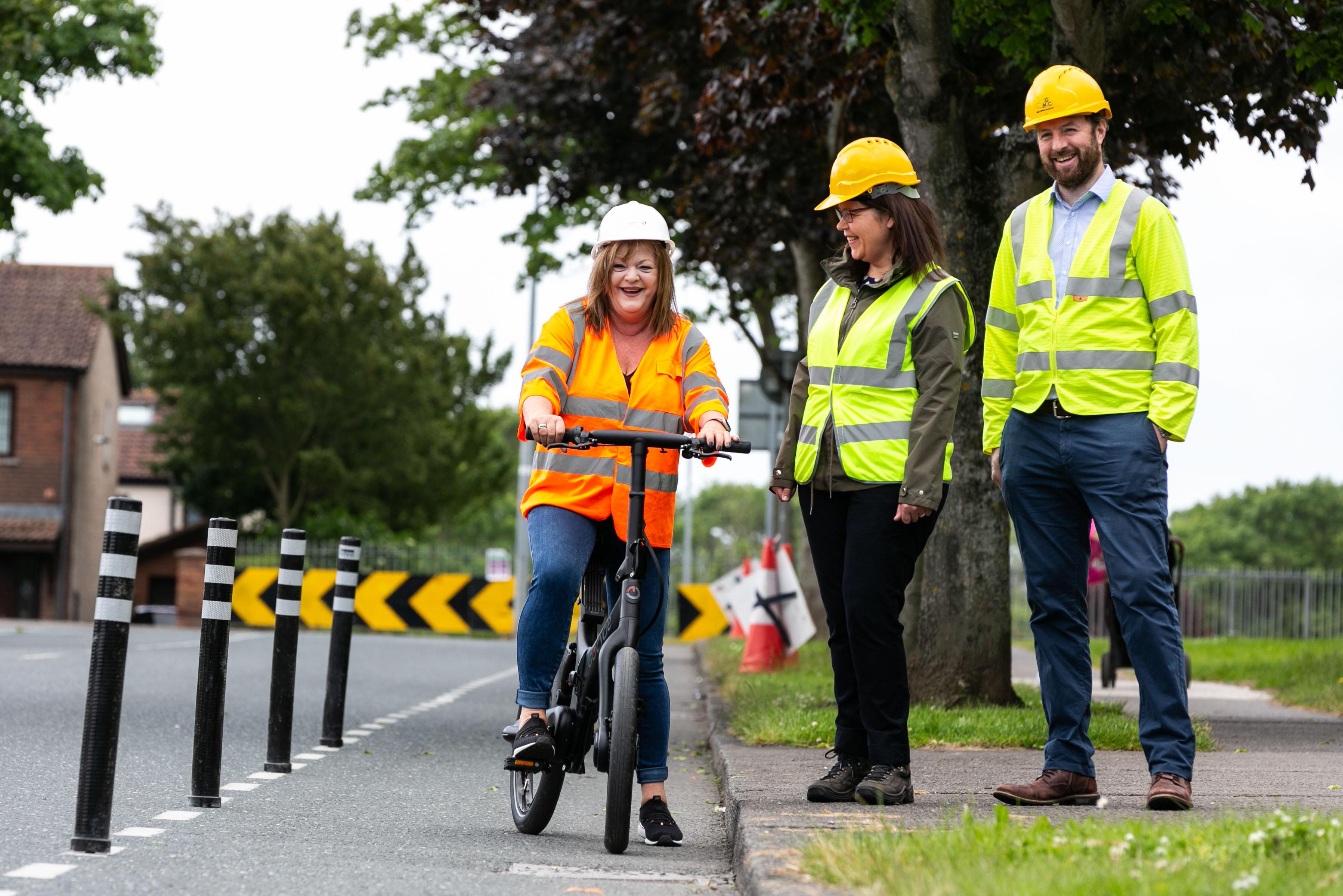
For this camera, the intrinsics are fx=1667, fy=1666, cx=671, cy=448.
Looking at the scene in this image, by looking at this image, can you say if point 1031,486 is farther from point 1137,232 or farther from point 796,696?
point 796,696

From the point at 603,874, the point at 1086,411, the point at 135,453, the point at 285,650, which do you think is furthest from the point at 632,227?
the point at 135,453

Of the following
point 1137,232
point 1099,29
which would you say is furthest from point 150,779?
point 1099,29

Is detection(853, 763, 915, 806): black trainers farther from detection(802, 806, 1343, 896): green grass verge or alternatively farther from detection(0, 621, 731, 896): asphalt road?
detection(802, 806, 1343, 896): green grass verge

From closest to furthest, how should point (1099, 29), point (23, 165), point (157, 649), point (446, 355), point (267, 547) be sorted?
point (1099, 29), point (157, 649), point (23, 165), point (267, 547), point (446, 355)

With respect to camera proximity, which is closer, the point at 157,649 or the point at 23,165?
the point at 157,649

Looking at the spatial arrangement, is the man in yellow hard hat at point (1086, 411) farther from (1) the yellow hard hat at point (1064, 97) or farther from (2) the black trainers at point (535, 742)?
(2) the black trainers at point (535, 742)

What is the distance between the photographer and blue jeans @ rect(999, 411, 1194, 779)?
533 centimetres

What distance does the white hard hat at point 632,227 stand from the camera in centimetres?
557

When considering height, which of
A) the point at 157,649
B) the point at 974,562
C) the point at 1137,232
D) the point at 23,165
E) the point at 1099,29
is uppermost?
the point at 23,165

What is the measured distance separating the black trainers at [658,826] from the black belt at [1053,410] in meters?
1.81

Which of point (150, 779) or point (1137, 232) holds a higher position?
point (1137, 232)

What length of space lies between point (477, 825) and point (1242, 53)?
7486mm

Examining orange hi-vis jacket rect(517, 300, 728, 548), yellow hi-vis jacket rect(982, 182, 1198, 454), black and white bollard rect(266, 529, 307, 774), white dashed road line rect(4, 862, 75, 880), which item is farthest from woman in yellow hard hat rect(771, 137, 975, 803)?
black and white bollard rect(266, 529, 307, 774)

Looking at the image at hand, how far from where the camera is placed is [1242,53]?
10688 millimetres
